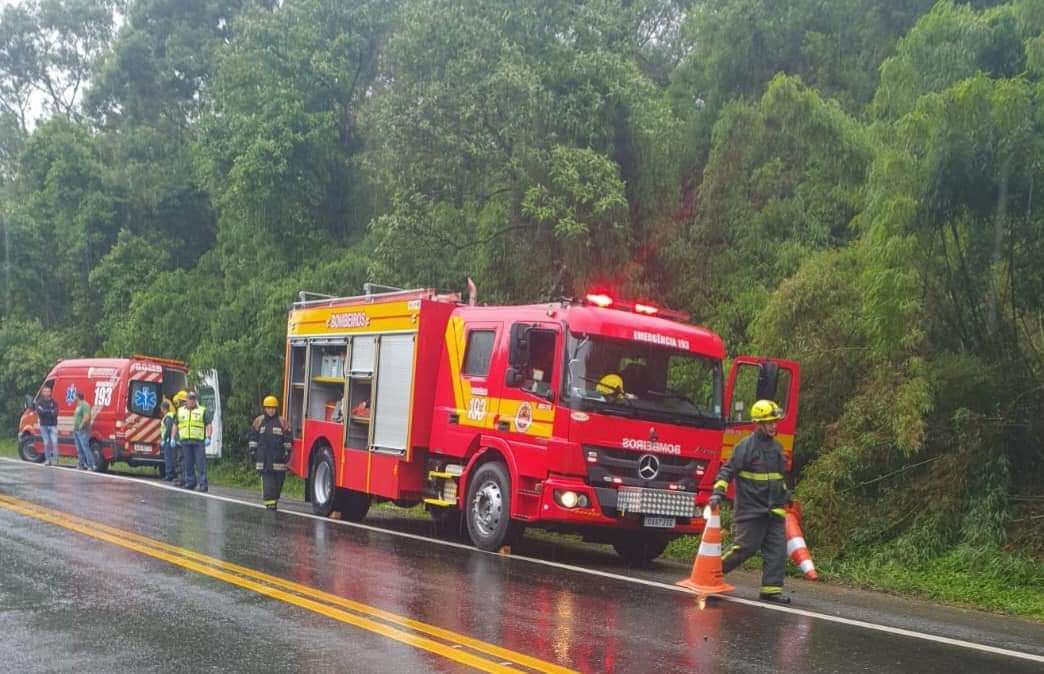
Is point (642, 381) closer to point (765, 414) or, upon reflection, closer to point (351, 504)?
point (765, 414)

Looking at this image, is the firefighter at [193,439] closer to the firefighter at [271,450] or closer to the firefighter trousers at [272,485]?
the firefighter at [271,450]

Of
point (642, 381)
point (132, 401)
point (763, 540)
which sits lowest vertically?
point (763, 540)

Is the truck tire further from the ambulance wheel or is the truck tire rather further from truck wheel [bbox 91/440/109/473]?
truck wheel [bbox 91/440/109/473]

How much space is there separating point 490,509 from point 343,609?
4.19m

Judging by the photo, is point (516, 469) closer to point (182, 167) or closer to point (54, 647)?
point (54, 647)

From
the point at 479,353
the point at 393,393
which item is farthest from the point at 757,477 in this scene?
the point at 393,393

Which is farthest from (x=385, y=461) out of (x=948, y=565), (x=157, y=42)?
(x=157, y=42)

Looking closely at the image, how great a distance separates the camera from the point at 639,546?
12148mm

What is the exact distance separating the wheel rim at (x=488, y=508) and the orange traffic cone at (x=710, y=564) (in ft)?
9.20

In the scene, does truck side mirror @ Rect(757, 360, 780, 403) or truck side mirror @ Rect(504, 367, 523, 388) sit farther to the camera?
truck side mirror @ Rect(504, 367, 523, 388)

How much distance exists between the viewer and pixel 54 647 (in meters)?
6.46

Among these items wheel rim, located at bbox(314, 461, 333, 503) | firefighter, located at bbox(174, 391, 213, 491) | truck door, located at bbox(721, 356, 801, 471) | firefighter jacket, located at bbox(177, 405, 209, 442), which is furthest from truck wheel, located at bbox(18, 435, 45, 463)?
truck door, located at bbox(721, 356, 801, 471)

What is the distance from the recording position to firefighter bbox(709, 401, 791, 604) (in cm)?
912

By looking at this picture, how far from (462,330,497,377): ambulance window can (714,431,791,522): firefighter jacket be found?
3677 millimetres
